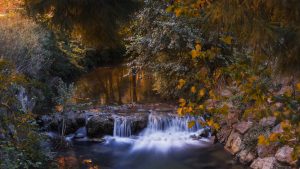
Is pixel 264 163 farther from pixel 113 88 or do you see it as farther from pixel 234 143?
pixel 113 88

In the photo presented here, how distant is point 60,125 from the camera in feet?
39.8

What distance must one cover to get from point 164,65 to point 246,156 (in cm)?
455

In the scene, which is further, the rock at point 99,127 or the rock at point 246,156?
the rock at point 99,127

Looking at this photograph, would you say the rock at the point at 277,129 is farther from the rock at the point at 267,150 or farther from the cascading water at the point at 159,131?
the cascading water at the point at 159,131

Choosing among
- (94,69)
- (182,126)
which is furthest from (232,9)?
(94,69)

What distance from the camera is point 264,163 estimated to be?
28.9ft

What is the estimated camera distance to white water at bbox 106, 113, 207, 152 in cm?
1166

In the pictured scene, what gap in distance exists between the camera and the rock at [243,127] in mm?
10039

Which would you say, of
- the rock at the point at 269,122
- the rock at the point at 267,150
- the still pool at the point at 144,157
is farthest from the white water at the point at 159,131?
the rock at the point at 267,150

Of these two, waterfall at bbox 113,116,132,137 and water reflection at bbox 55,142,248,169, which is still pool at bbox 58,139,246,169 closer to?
water reflection at bbox 55,142,248,169

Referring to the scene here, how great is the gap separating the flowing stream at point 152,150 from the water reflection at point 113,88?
307cm

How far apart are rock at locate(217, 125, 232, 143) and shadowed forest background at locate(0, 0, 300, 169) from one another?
3 cm

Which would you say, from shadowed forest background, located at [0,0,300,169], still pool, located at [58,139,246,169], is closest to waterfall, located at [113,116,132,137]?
still pool, located at [58,139,246,169]

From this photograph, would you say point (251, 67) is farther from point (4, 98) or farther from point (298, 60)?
point (4, 98)
